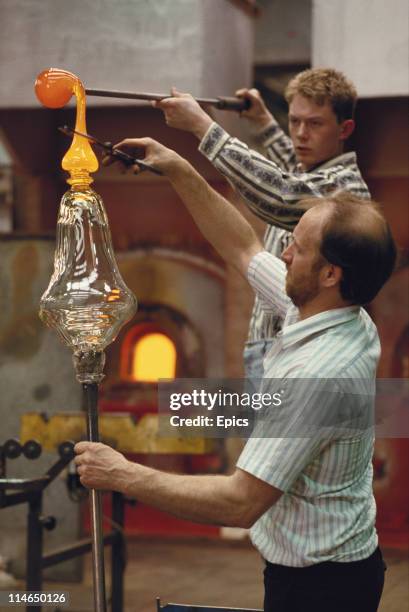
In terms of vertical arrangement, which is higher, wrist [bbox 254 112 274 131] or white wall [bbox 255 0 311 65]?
white wall [bbox 255 0 311 65]

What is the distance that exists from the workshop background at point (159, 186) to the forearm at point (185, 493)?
2704 mm

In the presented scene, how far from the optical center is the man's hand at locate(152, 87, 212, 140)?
2768 mm

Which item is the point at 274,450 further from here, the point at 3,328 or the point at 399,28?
the point at 3,328

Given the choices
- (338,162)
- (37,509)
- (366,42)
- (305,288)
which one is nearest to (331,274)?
(305,288)

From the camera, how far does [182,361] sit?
607 cm

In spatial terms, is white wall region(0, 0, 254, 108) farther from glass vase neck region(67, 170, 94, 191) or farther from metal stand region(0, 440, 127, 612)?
glass vase neck region(67, 170, 94, 191)

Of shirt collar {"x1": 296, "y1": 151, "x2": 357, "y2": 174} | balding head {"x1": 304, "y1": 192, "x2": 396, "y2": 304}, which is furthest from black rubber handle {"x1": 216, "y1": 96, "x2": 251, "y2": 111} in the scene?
balding head {"x1": 304, "y1": 192, "x2": 396, "y2": 304}

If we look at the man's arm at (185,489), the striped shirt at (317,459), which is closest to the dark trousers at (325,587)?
the striped shirt at (317,459)

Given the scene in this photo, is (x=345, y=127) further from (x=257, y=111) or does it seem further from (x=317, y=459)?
(x=317, y=459)

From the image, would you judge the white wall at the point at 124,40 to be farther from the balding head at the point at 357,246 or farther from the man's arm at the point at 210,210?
the balding head at the point at 357,246

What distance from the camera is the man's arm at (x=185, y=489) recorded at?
75.7 inches

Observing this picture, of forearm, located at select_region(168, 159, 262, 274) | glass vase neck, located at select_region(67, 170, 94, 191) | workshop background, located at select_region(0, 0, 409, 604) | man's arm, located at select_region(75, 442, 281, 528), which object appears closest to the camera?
man's arm, located at select_region(75, 442, 281, 528)

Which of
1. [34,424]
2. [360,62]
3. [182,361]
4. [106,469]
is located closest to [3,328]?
[34,424]

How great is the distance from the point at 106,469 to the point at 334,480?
1.43 ft
